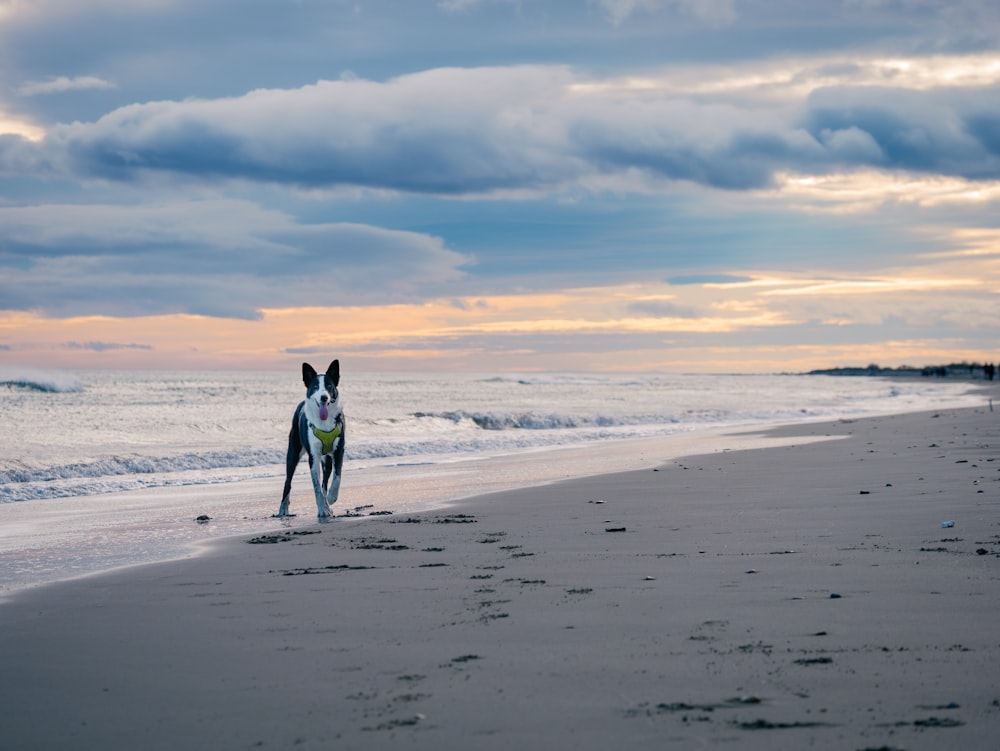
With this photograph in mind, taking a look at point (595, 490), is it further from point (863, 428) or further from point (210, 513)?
point (863, 428)

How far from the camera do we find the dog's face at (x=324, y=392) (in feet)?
40.1

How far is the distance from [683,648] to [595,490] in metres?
8.57

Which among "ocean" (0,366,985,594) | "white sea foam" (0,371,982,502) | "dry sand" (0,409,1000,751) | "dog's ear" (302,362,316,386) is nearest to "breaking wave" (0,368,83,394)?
"white sea foam" (0,371,982,502)

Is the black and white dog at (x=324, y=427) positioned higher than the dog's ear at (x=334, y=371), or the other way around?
the dog's ear at (x=334, y=371)

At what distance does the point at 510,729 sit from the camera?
12.5ft

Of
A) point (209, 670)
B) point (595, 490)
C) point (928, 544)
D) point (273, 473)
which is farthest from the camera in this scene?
point (273, 473)

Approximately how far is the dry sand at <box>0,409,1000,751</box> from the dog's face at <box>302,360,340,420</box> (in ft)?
9.69

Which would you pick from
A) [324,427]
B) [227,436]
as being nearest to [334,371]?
[324,427]

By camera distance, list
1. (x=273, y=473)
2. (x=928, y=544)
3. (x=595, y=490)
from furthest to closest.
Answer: (x=273, y=473) → (x=595, y=490) → (x=928, y=544)

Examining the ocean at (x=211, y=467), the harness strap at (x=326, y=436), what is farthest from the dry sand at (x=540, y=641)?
the harness strap at (x=326, y=436)

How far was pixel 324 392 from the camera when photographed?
481 inches

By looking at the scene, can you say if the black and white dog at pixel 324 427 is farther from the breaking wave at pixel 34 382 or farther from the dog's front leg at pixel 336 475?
the breaking wave at pixel 34 382

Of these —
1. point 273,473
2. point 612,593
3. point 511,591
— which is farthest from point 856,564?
point 273,473

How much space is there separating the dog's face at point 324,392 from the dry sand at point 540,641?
9.69ft
